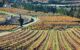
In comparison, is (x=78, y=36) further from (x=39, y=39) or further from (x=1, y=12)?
(x=1, y=12)

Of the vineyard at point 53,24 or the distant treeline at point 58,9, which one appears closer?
the vineyard at point 53,24

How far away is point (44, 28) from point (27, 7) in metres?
32.3

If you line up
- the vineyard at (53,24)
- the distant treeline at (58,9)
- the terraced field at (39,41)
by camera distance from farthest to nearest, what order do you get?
the distant treeline at (58,9) → the vineyard at (53,24) → the terraced field at (39,41)

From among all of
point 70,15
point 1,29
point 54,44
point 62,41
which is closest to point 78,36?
point 62,41

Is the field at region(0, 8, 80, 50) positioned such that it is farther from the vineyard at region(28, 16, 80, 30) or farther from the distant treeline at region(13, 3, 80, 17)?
the distant treeline at region(13, 3, 80, 17)

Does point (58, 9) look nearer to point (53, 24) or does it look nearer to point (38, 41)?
point (53, 24)

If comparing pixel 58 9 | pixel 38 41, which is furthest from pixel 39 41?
pixel 58 9

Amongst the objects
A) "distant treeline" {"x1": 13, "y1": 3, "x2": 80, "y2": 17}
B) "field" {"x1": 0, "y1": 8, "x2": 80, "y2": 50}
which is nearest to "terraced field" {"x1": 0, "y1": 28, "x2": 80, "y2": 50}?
"field" {"x1": 0, "y1": 8, "x2": 80, "y2": 50}

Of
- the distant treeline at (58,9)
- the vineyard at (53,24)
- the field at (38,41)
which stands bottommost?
the distant treeline at (58,9)

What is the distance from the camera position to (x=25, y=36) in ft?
97.6

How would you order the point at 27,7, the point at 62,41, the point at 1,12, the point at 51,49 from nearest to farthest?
the point at 51,49, the point at 62,41, the point at 1,12, the point at 27,7

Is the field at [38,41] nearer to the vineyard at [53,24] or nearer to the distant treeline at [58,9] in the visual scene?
the vineyard at [53,24]

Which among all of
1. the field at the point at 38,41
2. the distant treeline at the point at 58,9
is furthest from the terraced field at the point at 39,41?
the distant treeline at the point at 58,9

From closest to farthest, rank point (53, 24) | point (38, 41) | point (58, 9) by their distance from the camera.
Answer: point (38, 41) → point (53, 24) → point (58, 9)
